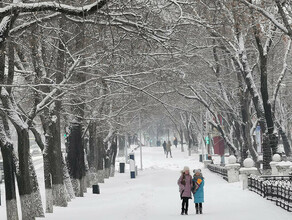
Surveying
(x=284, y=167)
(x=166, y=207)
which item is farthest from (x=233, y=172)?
(x=166, y=207)

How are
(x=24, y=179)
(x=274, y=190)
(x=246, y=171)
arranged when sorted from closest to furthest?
(x=24, y=179) < (x=274, y=190) < (x=246, y=171)

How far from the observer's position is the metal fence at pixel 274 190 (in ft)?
56.2

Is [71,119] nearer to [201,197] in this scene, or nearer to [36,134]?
Result: [36,134]

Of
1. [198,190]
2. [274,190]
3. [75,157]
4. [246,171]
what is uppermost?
[75,157]

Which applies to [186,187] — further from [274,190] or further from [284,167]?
[284,167]

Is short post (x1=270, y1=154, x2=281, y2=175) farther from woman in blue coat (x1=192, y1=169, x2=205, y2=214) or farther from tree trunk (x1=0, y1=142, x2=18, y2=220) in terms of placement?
tree trunk (x1=0, y1=142, x2=18, y2=220)

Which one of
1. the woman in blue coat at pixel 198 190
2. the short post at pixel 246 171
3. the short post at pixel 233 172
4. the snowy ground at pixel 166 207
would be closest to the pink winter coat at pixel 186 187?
the woman in blue coat at pixel 198 190

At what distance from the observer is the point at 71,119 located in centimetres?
2703

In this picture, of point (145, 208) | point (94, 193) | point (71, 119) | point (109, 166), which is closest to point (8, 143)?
point (145, 208)

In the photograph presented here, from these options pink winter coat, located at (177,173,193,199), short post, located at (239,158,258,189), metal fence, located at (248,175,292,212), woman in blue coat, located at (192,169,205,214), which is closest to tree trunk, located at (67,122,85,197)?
short post, located at (239,158,258,189)

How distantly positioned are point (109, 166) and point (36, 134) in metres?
26.8

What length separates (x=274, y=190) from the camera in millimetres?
19188

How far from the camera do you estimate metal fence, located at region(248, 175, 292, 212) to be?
56.2 feet

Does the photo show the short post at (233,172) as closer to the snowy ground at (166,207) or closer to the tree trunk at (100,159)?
the snowy ground at (166,207)
